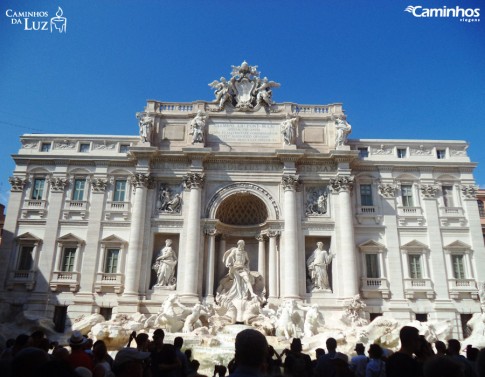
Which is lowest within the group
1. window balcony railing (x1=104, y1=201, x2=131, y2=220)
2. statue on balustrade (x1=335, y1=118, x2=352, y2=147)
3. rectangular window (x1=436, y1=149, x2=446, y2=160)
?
window balcony railing (x1=104, y1=201, x2=131, y2=220)

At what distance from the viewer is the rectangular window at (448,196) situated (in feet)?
94.2

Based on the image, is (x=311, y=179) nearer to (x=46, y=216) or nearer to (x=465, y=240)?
(x=465, y=240)

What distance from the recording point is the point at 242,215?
96.4 feet

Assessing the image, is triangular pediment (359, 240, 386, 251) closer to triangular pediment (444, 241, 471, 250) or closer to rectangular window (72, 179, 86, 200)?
triangular pediment (444, 241, 471, 250)

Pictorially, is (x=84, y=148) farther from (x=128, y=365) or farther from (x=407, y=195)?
(x=128, y=365)

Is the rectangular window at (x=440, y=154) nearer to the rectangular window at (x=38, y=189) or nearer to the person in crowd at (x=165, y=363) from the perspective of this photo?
the person in crowd at (x=165, y=363)

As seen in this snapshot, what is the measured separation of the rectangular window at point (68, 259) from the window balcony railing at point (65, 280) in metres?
0.49

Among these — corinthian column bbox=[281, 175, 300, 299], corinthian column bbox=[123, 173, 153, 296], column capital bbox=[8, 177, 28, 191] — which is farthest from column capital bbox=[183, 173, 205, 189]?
column capital bbox=[8, 177, 28, 191]

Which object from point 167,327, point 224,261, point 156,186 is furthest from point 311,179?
point 167,327

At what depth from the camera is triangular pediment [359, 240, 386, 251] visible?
2712cm

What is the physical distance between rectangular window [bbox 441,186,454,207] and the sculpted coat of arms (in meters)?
13.8

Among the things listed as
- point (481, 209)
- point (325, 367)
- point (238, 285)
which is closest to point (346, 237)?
point (238, 285)

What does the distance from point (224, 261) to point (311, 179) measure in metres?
8.31

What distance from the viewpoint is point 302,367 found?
8.20m
